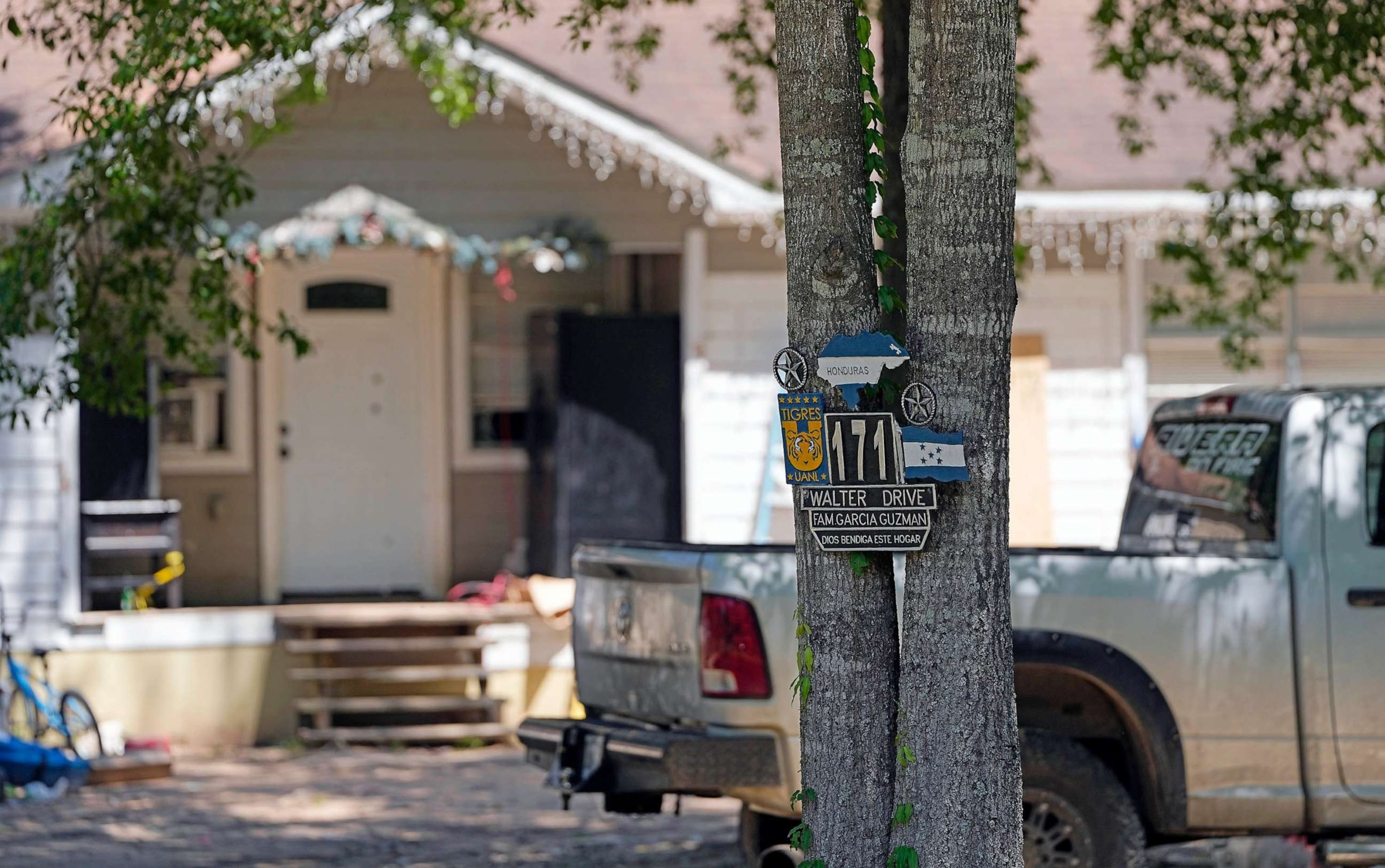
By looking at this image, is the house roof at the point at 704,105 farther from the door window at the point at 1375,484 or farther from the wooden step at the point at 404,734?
the door window at the point at 1375,484

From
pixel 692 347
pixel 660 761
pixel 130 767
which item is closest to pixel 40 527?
pixel 130 767

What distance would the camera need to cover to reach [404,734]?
10.7 m

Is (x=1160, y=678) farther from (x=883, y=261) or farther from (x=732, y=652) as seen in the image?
(x=883, y=261)

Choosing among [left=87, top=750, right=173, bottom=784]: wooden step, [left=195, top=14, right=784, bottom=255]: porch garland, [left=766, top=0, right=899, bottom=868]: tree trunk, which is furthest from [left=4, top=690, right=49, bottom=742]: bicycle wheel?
[left=766, top=0, right=899, bottom=868]: tree trunk

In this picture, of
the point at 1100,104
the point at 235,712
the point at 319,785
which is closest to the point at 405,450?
the point at 235,712

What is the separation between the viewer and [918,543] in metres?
3.77

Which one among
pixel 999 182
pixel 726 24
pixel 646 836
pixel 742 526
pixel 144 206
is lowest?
pixel 646 836

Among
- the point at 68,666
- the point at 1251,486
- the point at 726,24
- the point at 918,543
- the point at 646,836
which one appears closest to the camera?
the point at 918,543

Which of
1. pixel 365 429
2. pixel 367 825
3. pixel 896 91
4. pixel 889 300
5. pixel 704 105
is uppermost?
pixel 704 105

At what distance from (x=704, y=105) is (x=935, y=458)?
8.14 meters

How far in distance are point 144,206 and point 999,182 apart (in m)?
4.14

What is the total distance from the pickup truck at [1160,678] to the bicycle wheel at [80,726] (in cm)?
502

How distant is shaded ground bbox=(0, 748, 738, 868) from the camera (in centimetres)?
777

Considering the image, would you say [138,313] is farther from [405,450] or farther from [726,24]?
[405,450]
